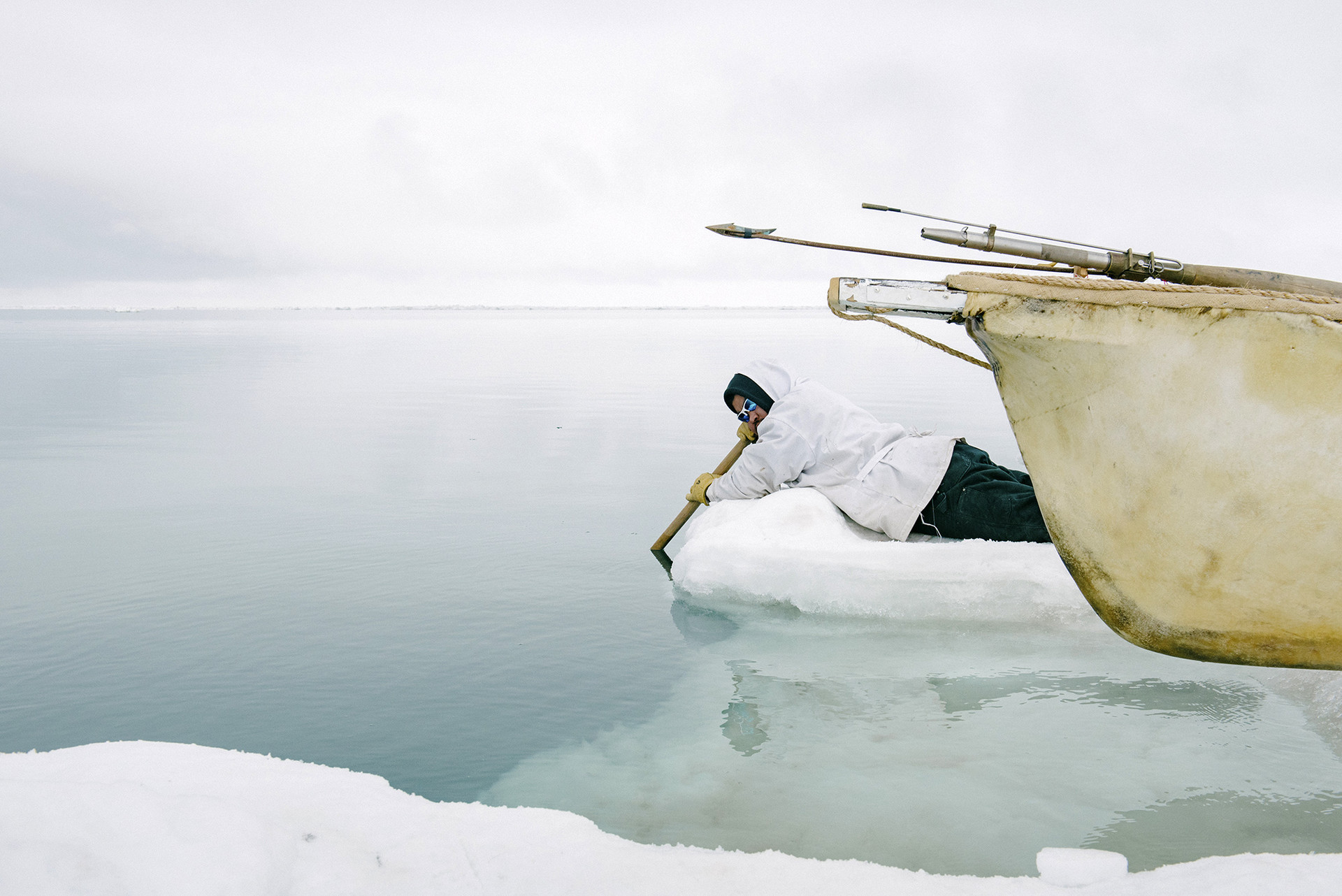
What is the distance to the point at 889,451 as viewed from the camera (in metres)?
4.45

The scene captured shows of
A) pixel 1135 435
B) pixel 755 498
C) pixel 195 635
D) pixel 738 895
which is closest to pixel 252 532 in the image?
pixel 195 635

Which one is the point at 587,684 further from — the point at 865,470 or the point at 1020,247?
the point at 1020,247

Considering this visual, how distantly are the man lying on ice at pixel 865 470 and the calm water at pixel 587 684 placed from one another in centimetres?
56

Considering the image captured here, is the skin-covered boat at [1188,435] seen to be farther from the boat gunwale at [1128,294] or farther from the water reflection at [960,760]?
the water reflection at [960,760]

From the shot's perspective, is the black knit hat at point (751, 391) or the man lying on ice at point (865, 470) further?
the black knit hat at point (751, 391)

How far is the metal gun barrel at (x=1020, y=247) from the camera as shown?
3197 millimetres

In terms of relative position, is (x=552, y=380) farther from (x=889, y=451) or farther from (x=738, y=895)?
(x=738, y=895)

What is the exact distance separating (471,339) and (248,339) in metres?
8.53

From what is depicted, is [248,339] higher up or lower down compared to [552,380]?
lower down

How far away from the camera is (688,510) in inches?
210

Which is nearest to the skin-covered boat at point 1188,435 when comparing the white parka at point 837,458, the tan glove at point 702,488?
the white parka at point 837,458

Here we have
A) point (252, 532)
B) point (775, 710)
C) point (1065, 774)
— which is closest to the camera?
point (1065, 774)

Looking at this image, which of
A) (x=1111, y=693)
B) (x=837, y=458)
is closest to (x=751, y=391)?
(x=837, y=458)

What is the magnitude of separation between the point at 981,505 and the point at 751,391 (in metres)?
1.42
